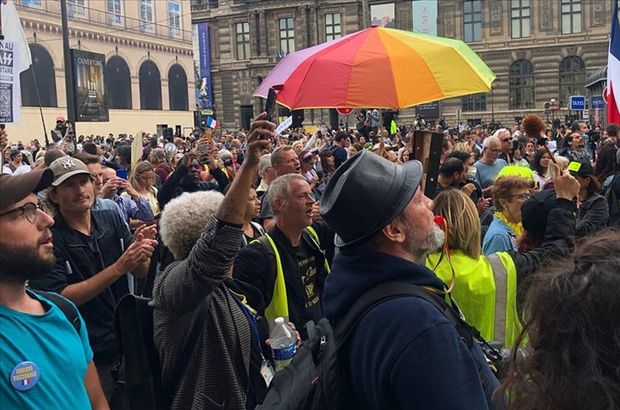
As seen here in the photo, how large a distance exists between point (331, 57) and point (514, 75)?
132ft

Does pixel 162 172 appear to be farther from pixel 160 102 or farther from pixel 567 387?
pixel 160 102

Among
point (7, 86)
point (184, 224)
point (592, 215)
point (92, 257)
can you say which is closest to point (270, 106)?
point (184, 224)

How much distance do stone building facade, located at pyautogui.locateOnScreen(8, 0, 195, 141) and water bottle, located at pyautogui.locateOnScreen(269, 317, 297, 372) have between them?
32.5 m

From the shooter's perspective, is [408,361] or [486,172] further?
[486,172]

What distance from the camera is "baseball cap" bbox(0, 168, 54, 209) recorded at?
232 centimetres

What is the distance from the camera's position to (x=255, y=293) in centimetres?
353

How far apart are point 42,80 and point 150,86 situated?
Result: 34.0 feet

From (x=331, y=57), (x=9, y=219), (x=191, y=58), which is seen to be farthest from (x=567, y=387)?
(x=191, y=58)

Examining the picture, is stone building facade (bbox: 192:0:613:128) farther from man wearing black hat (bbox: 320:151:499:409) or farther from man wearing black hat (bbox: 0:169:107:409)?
man wearing black hat (bbox: 320:151:499:409)

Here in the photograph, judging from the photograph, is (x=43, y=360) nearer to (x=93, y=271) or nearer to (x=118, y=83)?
(x=93, y=271)

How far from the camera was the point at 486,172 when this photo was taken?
8.12 metres

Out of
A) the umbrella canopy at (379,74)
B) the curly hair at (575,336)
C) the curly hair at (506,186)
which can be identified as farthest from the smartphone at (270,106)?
the curly hair at (575,336)

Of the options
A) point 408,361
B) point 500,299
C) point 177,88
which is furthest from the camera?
point 177,88

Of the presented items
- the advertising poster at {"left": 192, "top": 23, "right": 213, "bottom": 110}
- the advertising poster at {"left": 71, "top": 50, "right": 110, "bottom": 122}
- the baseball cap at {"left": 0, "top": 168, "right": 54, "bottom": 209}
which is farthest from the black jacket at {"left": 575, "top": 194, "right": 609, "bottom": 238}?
the advertising poster at {"left": 192, "top": 23, "right": 213, "bottom": 110}
